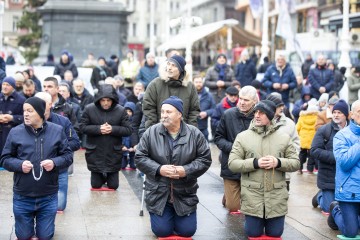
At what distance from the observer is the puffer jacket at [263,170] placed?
1040 centimetres

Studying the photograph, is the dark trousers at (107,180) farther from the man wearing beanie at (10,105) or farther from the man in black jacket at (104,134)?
the man wearing beanie at (10,105)

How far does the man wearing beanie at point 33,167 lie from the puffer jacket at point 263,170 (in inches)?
85.6

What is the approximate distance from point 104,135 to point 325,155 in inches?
152

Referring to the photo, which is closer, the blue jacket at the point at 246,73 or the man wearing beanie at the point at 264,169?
the man wearing beanie at the point at 264,169

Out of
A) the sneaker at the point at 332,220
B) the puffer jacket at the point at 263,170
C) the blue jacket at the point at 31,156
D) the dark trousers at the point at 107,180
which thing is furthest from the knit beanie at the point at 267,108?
the dark trousers at the point at 107,180

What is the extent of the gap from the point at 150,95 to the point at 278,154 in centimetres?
245

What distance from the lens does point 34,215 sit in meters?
10.1

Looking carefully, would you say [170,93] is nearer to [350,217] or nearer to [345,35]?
[350,217]

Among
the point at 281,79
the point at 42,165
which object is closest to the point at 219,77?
the point at 281,79

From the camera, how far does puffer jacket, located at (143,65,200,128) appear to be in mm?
12203

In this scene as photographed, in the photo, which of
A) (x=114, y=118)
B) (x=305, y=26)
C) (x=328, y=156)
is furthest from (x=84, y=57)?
(x=305, y=26)

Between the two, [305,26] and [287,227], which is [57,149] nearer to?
[287,227]

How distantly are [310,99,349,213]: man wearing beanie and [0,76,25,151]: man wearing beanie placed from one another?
5925 mm

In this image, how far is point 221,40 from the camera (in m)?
59.7
